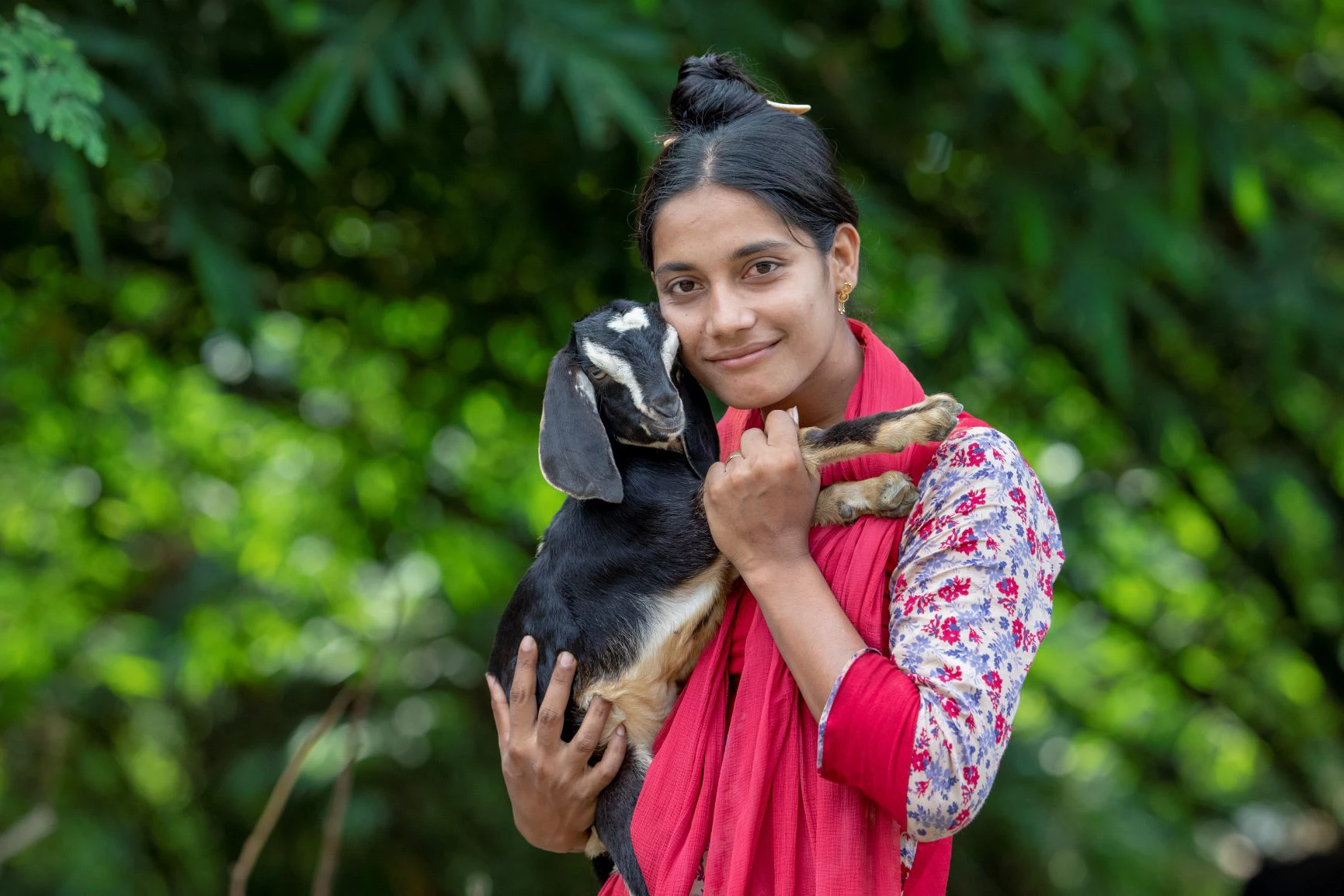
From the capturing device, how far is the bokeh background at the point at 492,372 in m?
3.56

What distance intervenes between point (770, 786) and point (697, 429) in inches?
23.0

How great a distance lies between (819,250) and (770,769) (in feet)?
2.34

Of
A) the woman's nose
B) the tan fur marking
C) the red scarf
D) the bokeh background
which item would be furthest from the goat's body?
the bokeh background

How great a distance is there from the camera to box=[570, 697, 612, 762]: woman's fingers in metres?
1.91

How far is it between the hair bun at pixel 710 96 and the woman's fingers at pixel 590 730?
2.87ft

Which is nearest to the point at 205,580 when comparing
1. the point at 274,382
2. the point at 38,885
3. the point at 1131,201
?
the point at 274,382

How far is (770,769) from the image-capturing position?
1663 millimetres

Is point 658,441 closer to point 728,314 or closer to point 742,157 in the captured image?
point 728,314

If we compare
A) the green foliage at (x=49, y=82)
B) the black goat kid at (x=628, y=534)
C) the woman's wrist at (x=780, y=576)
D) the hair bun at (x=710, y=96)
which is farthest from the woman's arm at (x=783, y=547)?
the green foliage at (x=49, y=82)

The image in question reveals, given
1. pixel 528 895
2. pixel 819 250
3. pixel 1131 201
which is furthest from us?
pixel 528 895

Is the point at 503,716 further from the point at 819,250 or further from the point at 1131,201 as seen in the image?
the point at 1131,201

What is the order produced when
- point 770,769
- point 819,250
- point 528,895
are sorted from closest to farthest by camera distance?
point 770,769, point 819,250, point 528,895

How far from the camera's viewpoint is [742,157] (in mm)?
1784

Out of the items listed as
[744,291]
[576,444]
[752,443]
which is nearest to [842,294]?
[744,291]
